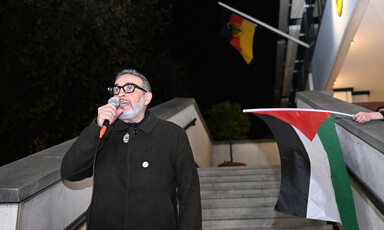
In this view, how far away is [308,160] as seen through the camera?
123 inches

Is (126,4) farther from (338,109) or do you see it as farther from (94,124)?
(94,124)

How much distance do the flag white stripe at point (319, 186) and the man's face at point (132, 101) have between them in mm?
1505

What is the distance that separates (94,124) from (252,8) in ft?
92.6

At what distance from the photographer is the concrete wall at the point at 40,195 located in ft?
7.18

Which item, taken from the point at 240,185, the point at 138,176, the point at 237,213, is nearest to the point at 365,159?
the point at 237,213

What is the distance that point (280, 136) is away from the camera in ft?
10.4

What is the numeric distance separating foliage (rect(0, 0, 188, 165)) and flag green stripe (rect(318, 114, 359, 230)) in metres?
7.20

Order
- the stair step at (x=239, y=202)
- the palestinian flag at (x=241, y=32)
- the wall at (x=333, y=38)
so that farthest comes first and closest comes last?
the palestinian flag at (x=241, y=32) < the wall at (x=333, y=38) < the stair step at (x=239, y=202)

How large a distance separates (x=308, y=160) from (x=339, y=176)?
28cm

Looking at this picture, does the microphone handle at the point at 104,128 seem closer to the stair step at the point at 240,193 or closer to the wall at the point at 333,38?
the stair step at the point at 240,193

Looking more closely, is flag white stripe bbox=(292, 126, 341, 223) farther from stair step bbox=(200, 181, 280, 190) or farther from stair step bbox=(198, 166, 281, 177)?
stair step bbox=(198, 166, 281, 177)

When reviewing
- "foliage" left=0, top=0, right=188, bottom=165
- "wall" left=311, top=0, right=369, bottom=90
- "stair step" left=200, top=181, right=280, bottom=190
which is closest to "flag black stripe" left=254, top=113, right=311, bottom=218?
"stair step" left=200, top=181, right=280, bottom=190

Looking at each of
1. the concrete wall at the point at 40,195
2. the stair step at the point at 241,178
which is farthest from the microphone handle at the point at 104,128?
the stair step at the point at 241,178

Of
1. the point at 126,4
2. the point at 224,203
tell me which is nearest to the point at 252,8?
the point at 126,4
